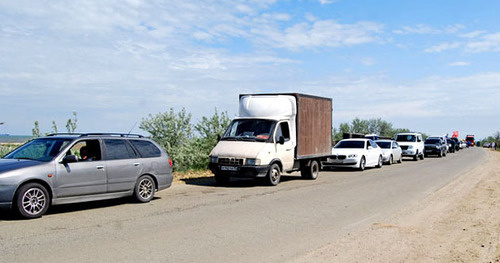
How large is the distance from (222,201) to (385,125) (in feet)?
194

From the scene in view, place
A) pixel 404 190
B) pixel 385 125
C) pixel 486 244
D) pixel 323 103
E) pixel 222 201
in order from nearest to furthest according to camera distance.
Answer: pixel 486 244 < pixel 222 201 < pixel 404 190 < pixel 323 103 < pixel 385 125

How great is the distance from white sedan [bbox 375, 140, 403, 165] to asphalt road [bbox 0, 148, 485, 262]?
46.4 feet

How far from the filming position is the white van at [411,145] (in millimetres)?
33250

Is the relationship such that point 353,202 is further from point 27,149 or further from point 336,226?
point 27,149

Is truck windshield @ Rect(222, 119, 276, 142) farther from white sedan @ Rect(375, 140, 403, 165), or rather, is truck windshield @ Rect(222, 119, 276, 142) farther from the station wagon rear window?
white sedan @ Rect(375, 140, 403, 165)

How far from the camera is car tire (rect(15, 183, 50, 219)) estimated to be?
27.3ft

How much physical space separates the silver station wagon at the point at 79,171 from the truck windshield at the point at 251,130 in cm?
373

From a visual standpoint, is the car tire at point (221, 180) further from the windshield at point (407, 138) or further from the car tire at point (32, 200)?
the windshield at point (407, 138)

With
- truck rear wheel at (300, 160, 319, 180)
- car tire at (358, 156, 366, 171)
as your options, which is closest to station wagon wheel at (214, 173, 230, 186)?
truck rear wheel at (300, 160, 319, 180)

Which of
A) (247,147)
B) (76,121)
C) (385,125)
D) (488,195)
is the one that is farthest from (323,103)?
(385,125)

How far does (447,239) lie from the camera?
734cm

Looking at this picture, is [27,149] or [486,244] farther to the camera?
[27,149]

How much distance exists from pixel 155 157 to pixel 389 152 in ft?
64.1

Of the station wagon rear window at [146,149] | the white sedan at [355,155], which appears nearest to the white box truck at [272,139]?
the station wagon rear window at [146,149]
